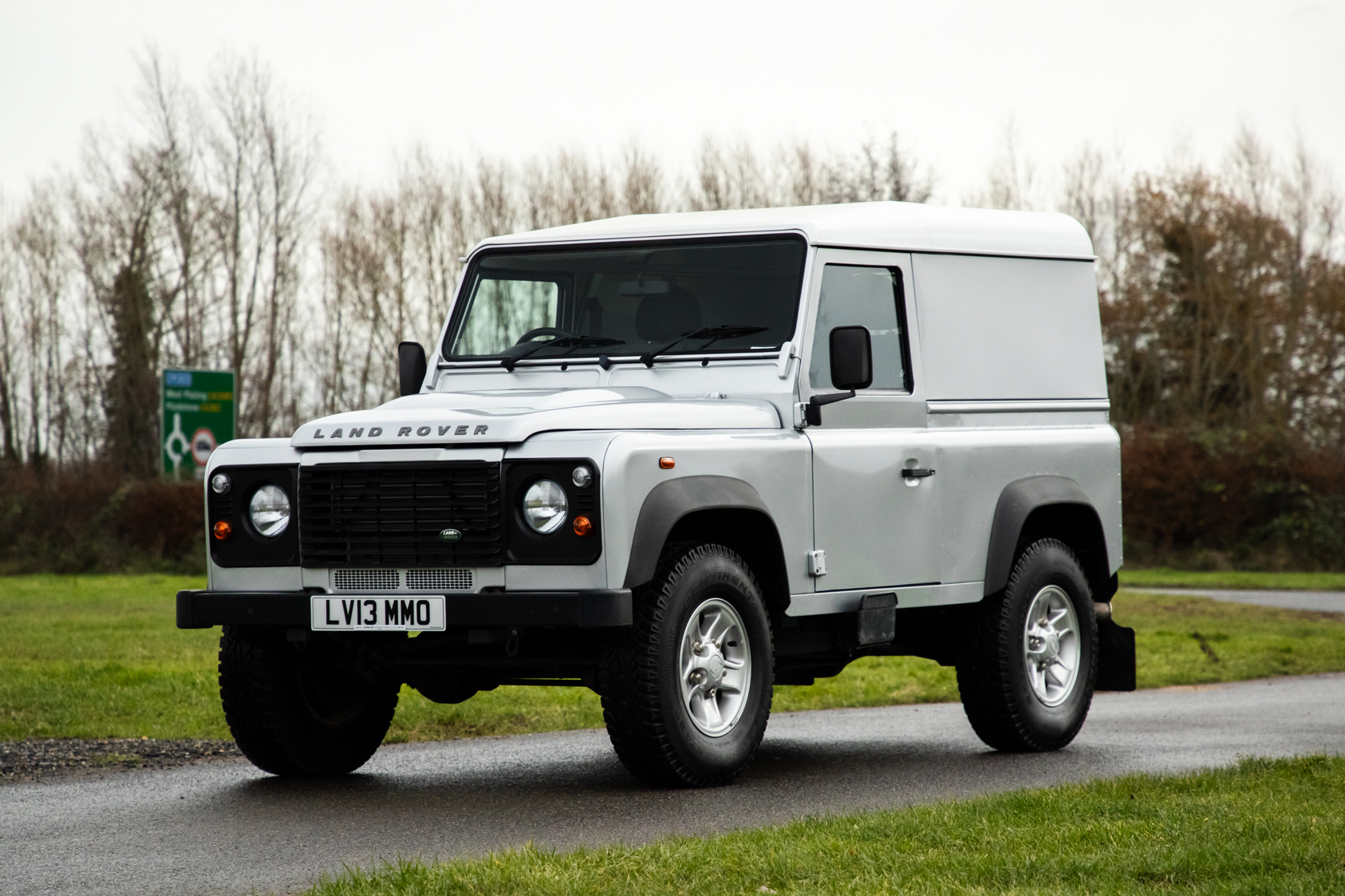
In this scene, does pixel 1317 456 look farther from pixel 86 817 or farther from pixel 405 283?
pixel 86 817

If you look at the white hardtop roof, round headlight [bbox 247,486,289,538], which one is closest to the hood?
round headlight [bbox 247,486,289,538]

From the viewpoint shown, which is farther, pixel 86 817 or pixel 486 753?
pixel 486 753

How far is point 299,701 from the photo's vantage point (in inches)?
328

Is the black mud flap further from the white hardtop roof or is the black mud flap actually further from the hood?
the hood

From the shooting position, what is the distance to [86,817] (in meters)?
7.19

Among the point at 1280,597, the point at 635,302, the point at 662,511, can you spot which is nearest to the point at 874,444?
the point at 635,302

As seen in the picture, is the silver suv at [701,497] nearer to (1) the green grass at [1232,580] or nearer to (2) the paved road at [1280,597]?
(2) the paved road at [1280,597]

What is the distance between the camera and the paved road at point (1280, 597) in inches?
937

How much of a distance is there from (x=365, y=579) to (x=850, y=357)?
234cm

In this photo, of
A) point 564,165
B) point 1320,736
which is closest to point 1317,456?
point 564,165

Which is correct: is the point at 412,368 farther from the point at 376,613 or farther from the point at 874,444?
the point at 874,444

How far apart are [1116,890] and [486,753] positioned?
477 centimetres

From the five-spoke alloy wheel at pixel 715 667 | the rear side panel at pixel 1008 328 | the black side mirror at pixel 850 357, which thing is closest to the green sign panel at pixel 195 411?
the rear side panel at pixel 1008 328

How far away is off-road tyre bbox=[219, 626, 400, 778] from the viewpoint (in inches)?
321
